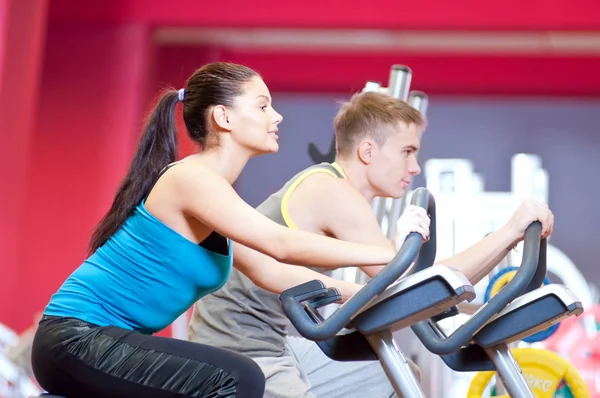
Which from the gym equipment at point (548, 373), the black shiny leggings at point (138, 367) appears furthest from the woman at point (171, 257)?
the gym equipment at point (548, 373)

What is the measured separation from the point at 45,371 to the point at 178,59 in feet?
20.9

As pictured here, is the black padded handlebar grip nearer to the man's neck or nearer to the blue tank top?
the blue tank top

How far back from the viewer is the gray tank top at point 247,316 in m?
2.19

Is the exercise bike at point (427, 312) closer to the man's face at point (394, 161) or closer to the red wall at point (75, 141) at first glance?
the man's face at point (394, 161)

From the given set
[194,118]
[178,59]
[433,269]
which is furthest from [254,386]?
[178,59]

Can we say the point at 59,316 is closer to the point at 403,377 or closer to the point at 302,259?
the point at 302,259

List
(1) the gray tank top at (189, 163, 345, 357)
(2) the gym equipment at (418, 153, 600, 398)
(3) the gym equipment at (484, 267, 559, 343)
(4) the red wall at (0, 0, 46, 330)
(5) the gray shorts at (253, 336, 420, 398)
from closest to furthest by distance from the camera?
(1) the gray tank top at (189, 163, 345, 357), (5) the gray shorts at (253, 336, 420, 398), (3) the gym equipment at (484, 267, 559, 343), (2) the gym equipment at (418, 153, 600, 398), (4) the red wall at (0, 0, 46, 330)

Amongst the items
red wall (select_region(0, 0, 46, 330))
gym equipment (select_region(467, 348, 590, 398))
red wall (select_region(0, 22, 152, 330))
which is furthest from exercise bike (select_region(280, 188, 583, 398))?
red wall (select_region(0, 22, 152, 330))

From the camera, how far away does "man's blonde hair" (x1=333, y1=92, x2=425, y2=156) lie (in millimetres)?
2432

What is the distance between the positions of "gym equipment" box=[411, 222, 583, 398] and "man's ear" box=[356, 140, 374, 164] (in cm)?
68

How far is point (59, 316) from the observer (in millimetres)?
1716

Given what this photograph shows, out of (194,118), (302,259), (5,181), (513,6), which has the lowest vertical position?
(5,181)

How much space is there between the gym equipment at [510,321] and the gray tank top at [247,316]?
0.51 m

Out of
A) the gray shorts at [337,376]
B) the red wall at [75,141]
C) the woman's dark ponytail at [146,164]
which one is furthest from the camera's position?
the red wall at [75,141]
